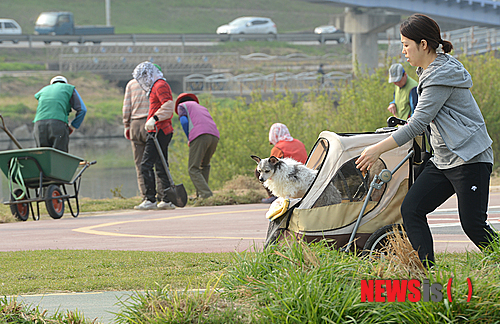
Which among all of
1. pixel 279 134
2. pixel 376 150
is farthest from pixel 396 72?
pixel 376 150

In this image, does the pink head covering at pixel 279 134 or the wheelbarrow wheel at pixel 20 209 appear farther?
the pink head covering at pixel 279 134

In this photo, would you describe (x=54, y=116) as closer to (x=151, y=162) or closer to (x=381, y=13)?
(x=151, y=162)

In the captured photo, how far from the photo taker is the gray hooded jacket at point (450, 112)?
13.3 feet

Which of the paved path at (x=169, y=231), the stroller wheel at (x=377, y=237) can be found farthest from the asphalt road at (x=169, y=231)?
the stroller wheel at (x=377, y=237)

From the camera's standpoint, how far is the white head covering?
1050 centimetres

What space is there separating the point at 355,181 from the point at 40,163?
6119 millimetres

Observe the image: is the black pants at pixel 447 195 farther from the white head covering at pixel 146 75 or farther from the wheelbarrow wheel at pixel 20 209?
the wheelbarrow wheel at pixel 20 209

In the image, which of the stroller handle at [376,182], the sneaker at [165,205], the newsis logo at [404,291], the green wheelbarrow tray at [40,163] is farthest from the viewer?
the sneaker at [165,205]

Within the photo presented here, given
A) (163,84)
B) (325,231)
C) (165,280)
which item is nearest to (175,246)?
(165,280)

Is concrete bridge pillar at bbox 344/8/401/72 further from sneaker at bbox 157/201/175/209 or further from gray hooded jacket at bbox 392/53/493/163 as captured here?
gray hooded jacket at bbox 392/53/493/163

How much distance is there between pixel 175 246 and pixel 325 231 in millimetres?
2715

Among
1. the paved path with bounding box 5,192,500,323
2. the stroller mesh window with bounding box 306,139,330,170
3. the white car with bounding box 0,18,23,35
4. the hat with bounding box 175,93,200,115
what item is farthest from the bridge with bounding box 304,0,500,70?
the white car with bounding box 0,18,23,35

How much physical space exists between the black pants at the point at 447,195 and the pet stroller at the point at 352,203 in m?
0.59

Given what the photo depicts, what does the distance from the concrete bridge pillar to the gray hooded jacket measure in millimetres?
37769
